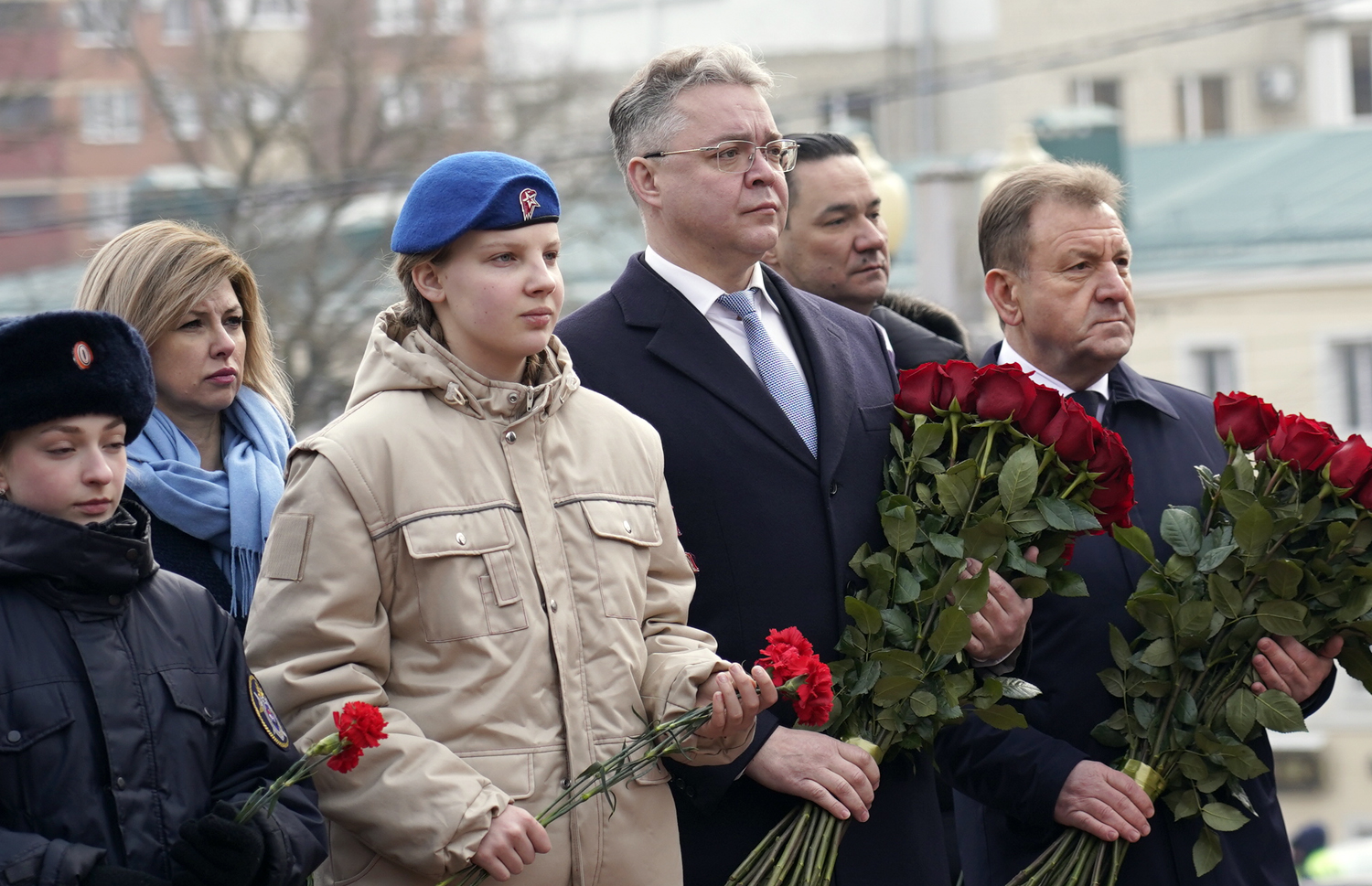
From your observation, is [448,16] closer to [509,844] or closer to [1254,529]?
[1254,529]

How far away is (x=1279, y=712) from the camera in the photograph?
3.41 metres

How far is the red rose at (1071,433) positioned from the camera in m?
3.31

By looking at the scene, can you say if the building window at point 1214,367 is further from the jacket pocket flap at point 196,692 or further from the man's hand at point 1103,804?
the jacket pocket flap at point 196,692

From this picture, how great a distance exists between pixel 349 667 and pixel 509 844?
38 centimetres

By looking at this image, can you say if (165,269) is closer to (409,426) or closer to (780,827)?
(409,426)

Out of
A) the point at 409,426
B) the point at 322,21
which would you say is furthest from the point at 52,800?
A: the point at 322,21

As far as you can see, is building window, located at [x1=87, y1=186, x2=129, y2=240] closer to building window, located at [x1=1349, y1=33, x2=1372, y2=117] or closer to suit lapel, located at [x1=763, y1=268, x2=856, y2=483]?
building window, located at [x1=1349, y1=33, x2=1372, y2=117]

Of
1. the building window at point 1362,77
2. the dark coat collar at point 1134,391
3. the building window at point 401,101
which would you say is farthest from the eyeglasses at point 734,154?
the building window at point 1362,77

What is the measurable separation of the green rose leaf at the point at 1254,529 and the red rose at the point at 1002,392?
499mm

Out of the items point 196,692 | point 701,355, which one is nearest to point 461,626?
point 196,692

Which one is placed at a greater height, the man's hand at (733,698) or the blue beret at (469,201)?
the blue beret at (469,201)

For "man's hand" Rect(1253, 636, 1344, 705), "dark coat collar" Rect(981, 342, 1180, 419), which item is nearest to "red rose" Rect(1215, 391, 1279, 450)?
"dark coat collar" Rect(981, 342, 1180, 419)

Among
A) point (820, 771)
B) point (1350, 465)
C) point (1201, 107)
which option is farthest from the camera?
point (1201, 107)

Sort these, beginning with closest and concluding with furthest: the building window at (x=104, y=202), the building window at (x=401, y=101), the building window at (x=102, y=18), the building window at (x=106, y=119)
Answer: the building window at (x=401, y=101), the building window at (x=102, y=18), the building window at (x=106, y=119), the building window at (x=104, y=202)
